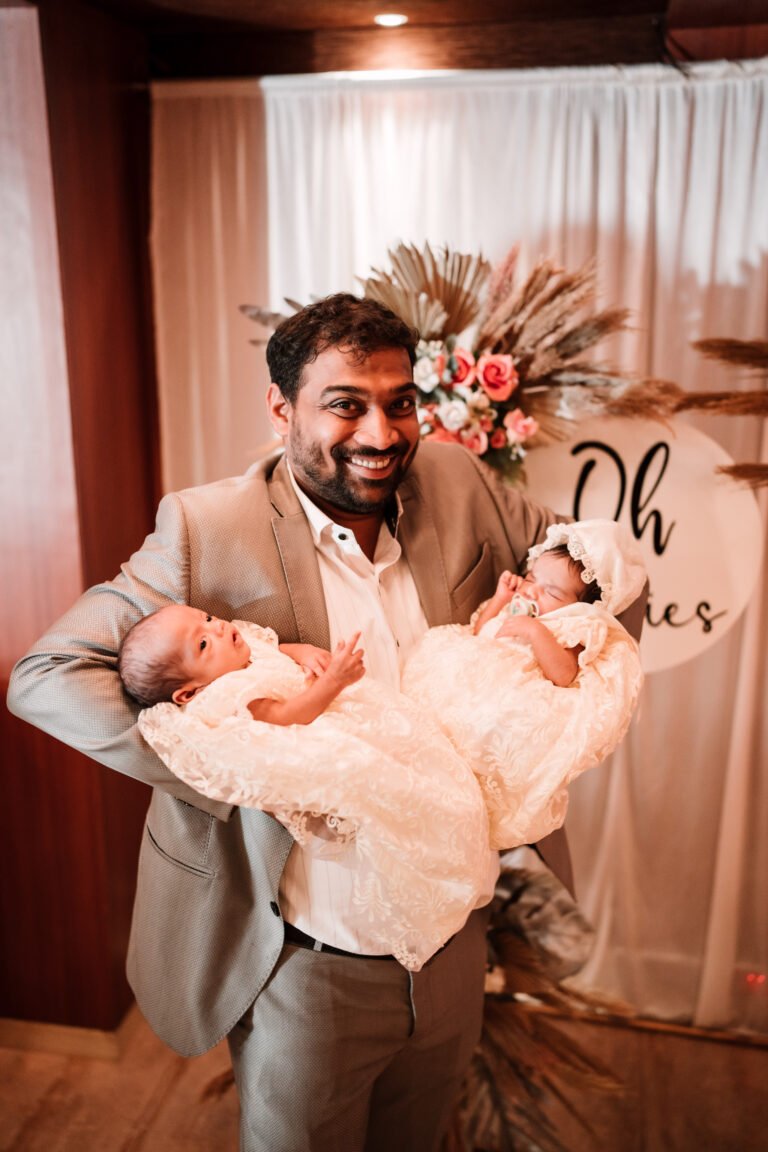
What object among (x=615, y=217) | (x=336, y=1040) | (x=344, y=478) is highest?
(x=615, y=217)

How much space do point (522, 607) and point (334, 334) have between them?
0.62 meters

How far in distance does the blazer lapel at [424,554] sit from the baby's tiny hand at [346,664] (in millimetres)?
410

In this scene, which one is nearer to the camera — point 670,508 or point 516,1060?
point 516,1060

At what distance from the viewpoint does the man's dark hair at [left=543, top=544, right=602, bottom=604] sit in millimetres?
1772

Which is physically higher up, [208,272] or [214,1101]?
[208,272]

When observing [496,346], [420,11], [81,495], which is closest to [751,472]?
[496,346]

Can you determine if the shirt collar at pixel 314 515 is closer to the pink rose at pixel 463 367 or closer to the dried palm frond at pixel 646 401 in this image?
the pink rose at pixel 463 367

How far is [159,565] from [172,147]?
159 centimetres

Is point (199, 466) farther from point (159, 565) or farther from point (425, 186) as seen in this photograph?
point (159, 565)

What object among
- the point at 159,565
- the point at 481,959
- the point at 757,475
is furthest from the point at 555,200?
the point at 481,959

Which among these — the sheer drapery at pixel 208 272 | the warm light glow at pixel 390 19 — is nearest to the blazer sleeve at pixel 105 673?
the sheer drapery at pixel 208 272

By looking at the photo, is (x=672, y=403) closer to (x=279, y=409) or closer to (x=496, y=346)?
(x=496, y=346)

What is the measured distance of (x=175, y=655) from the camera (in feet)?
4.93

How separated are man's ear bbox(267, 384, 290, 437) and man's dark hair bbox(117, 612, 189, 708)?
1.55 feet
